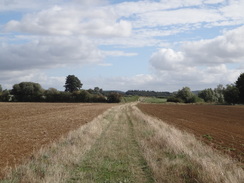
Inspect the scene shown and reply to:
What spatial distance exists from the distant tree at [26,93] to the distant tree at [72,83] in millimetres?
29958

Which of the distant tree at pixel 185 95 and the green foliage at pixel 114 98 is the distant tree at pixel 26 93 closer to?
the green foliage at pixel 114 98

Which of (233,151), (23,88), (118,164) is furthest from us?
(23,88)

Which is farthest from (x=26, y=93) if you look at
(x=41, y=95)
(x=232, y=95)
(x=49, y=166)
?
(x=49, y=166)

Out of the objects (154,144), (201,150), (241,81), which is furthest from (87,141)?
(241,81)

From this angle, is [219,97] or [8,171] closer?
[8,171]

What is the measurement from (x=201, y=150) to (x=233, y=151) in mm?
2078

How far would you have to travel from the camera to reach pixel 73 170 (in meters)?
9.54

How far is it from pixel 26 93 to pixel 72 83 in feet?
112

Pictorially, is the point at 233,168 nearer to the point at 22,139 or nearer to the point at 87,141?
the point at 87,141

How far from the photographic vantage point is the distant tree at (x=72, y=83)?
146m

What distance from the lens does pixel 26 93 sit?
115 metres

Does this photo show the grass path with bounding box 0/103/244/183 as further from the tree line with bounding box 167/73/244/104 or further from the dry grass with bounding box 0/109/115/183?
the tree line with bounding box 167/73/244/104

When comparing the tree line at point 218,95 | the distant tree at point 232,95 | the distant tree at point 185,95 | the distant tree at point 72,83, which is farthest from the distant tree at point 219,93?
the distant tree at point 72,83

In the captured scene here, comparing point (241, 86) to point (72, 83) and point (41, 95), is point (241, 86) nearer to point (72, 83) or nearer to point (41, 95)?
point (41, 95)
